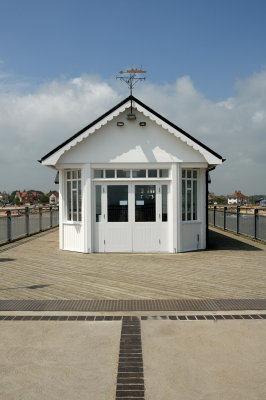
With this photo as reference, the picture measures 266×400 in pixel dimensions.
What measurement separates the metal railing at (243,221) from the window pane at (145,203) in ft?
14.5

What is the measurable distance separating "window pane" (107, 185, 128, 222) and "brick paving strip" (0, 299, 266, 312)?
515 cm

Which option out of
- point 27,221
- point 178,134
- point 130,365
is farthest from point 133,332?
point 27,221

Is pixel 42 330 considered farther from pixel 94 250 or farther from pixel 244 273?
pixel 94 250

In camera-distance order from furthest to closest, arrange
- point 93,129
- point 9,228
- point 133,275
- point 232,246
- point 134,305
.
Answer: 1. point 9,228
2. point 232,246
3. point 93,129
4. point 133,275
5. point 134,305

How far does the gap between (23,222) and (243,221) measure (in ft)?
32.4

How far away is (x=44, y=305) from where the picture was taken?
5676 mm

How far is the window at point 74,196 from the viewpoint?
11180 mm

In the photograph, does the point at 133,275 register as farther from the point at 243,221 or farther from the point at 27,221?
the point at 27,221

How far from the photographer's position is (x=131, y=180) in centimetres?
1085

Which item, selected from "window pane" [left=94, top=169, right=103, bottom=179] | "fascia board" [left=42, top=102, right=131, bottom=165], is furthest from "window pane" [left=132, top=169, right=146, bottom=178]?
"fascia board" [left=42, top=102, right=131, bottom=165]

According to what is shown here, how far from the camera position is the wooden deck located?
6426 millimetres

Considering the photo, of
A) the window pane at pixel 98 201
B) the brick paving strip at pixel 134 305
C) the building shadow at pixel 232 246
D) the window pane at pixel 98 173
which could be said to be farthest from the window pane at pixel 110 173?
the brick paving strip at pixel 134 305

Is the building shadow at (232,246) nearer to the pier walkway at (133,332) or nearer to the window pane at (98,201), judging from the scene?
the pier walkway at (133,332)

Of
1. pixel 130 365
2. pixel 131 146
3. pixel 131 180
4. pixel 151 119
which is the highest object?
pixel 151 119
